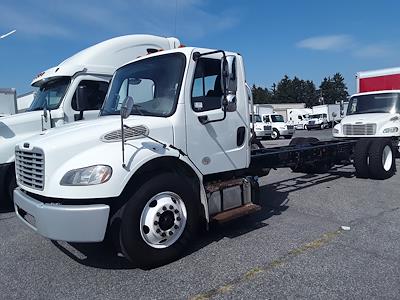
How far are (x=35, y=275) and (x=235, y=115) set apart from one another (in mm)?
3190

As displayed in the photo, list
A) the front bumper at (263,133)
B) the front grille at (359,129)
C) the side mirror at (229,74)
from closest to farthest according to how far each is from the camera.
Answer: the side mirror at (229,74) → the front grille at (359,129) → the front bumper at (263,133)

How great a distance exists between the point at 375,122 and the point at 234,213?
8.07 meters

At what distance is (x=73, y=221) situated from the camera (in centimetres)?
378

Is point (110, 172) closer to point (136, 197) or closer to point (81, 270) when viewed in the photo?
point (136, 197)

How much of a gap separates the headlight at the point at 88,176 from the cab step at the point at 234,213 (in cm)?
163

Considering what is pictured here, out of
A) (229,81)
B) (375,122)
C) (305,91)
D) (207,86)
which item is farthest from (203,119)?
(305,91)

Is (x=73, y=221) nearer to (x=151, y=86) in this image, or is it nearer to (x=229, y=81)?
(x=151, y=86)

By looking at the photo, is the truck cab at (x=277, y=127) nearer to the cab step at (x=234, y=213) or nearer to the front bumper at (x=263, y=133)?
the front bumper at (x=263, y=133)

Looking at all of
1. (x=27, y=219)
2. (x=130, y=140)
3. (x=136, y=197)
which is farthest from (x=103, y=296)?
(x=130, y=140)

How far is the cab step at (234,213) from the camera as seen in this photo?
15.9 ft

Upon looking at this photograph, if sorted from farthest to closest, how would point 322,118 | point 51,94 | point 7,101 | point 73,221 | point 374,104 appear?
point 322,118 → point 7,101 → point 374,104 → point 51,94 → point 73,221

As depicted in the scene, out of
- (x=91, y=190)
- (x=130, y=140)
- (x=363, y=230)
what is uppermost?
(x=130, y=140)

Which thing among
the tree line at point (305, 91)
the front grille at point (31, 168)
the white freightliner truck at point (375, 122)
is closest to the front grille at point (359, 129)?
the white freightliner truck at point (375, 122)

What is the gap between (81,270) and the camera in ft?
14.0
